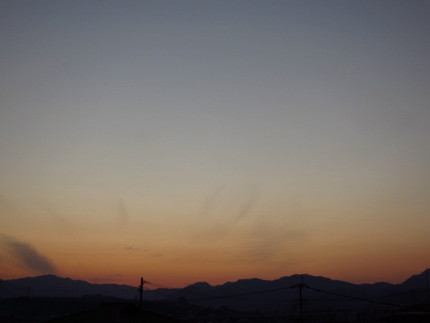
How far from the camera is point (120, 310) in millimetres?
50594

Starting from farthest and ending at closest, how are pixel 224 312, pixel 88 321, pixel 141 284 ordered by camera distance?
pixel 224 312, pixel 141 284, pixel 88 321

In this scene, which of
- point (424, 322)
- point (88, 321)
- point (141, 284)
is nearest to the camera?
point (424, 322)

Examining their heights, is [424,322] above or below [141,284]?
below

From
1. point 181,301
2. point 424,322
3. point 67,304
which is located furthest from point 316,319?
point 424,322

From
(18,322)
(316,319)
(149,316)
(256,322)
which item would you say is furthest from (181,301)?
(149,316)

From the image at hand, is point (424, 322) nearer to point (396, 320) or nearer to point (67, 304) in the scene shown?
point (396, 320)

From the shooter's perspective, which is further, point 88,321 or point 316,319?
point 316,319

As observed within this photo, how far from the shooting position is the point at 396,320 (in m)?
47.0

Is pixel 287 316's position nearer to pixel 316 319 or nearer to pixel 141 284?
pixel 316 319

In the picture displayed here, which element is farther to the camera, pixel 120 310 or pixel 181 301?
pixel 181 301

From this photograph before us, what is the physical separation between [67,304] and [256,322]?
57394 millimetres

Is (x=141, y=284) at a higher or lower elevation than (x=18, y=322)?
higher

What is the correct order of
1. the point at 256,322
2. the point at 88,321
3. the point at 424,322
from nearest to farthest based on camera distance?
1. the point at 424,322
2. the point at 88,321
3. the point at 256,322

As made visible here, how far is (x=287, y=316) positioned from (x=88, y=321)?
121 meters
